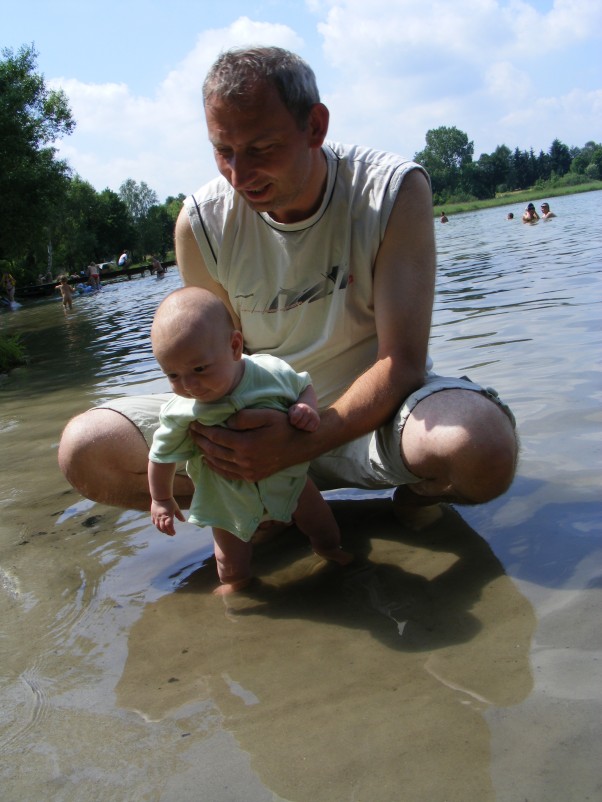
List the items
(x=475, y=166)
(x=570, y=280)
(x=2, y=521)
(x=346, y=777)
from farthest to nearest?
1. (x=475, y=166)
2. (x=570, y=280)
3. (x=2, y=521)
4. (x=346, y=777)

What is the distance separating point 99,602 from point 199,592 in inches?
13.5

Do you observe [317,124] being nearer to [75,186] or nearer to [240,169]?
[240,169]

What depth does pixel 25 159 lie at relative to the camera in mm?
25359

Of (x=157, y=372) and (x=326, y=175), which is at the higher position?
(x=326, y=175)

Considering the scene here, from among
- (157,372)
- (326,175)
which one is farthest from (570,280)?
(326,175)

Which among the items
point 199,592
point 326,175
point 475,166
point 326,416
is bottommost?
point 199,592

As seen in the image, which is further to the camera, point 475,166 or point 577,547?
point 475,166

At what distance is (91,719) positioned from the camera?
6.19 ft

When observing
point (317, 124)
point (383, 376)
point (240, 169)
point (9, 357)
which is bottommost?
point (9, 357)

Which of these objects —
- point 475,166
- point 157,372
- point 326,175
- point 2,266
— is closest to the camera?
point 326,175

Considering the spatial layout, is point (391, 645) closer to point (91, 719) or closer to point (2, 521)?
point (91, 719)

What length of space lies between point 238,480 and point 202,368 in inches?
16.2

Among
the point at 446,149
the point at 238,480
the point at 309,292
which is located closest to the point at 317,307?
the point at 309,292

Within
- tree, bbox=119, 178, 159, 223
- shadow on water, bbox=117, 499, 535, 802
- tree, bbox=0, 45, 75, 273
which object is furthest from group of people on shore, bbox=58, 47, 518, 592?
tree, bbox=119, 178, 159, 223
